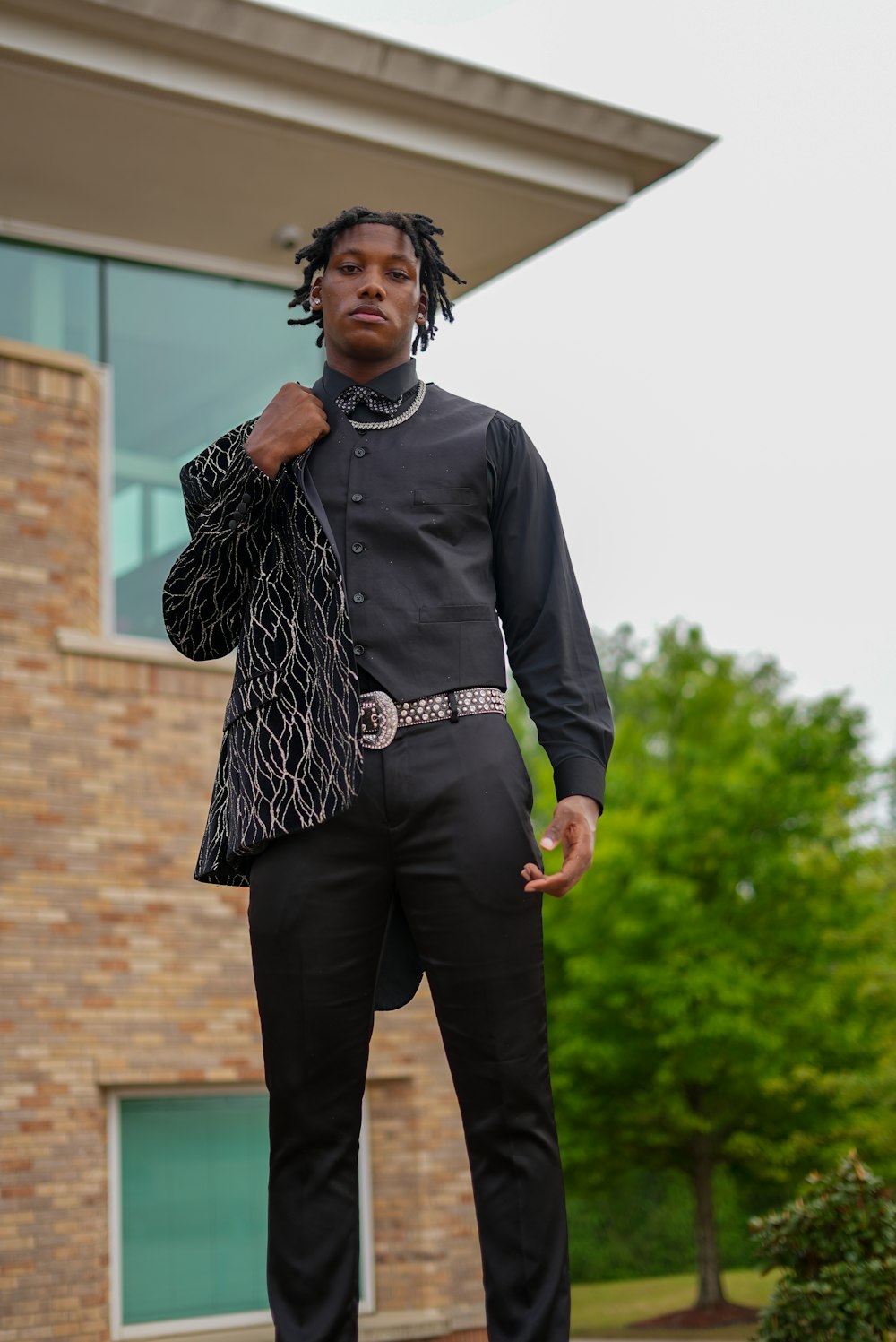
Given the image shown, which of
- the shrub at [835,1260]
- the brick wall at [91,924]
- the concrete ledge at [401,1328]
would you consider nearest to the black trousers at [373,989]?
the shrub at [835,1260]

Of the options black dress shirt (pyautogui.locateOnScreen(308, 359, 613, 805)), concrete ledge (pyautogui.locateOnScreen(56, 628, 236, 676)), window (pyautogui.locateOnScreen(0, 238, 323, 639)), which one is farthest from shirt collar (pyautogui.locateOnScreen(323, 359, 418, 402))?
window (pyautogui.locateOnScreen(0, 238, 323, 639))

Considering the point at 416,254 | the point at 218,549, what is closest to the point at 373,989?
the point at 218,549

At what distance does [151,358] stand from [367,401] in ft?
26.2

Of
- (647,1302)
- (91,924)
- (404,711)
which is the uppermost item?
(91,924)

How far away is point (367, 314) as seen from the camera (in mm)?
3037

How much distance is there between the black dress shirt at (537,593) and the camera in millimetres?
2936

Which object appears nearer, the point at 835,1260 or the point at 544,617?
the point at 544,617

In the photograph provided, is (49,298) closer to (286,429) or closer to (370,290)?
(370,290)

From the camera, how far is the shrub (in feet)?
25.6

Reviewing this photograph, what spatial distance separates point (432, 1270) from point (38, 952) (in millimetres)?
3199

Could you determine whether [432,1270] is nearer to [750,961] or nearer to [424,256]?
[424,256]

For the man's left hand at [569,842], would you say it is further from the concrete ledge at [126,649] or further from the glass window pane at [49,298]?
the glass window pane at [49,298]

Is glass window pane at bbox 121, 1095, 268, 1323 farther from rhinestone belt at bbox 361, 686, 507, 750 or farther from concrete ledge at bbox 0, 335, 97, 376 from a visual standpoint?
rhinestone belt at bbox 361, 686, 507, 750

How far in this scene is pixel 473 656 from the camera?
2.90m
